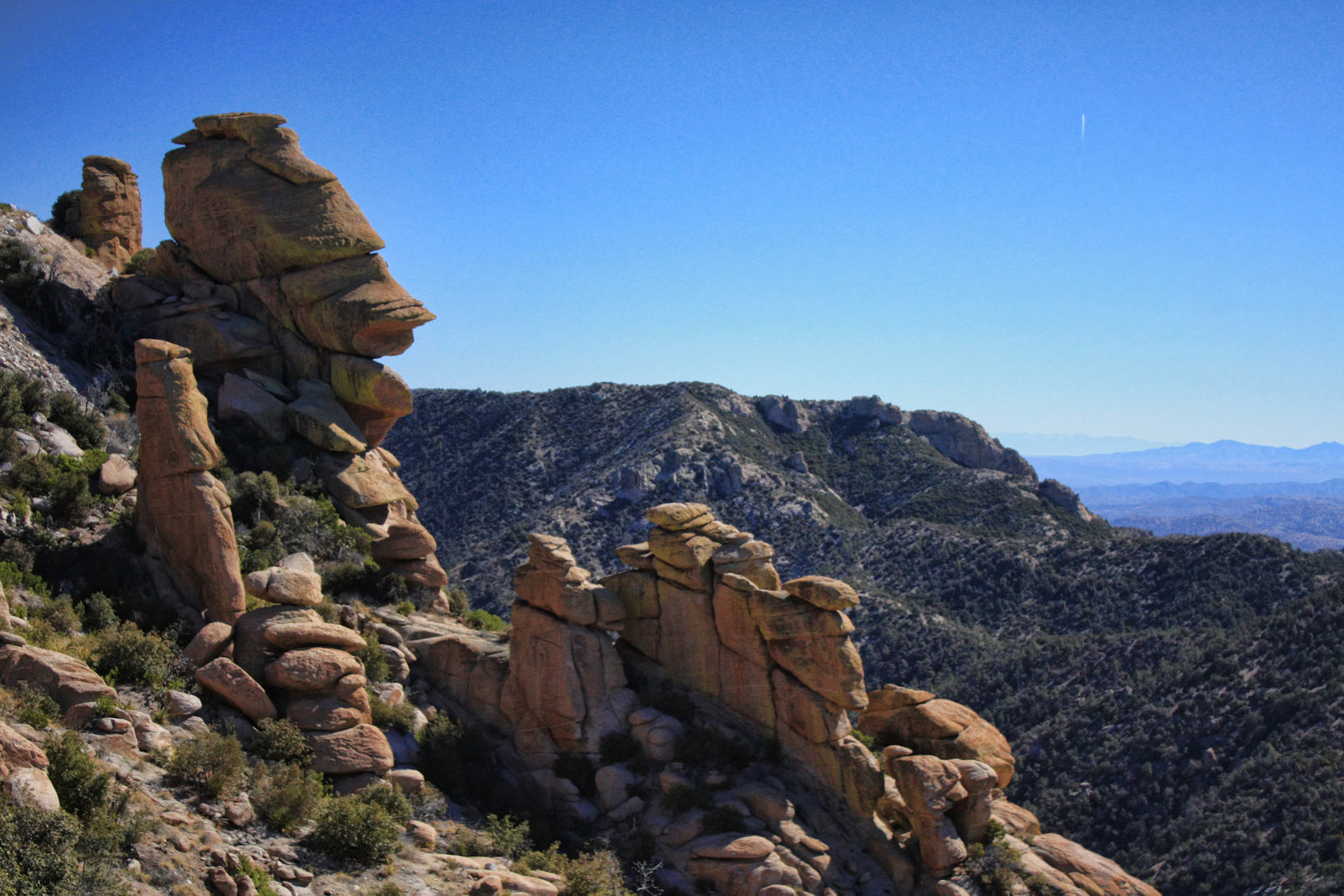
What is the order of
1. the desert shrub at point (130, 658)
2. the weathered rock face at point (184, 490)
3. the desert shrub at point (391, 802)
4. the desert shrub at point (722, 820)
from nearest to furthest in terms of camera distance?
the desert shrub at point (130, 658)
the desert shrub at point (391, 802)
the desert shrub at point (722, 820)
the weathered rock face at point (184, 490)

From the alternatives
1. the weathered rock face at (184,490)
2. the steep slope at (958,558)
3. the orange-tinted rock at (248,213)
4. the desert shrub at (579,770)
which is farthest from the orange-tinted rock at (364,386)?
the steep slope at (958,558)

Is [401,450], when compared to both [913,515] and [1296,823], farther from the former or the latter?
[1296,823]

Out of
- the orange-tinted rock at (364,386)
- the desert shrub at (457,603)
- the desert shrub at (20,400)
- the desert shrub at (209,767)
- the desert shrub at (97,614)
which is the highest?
the orange-tinted rock at (364,386)

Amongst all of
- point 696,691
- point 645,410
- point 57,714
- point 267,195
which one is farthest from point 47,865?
point 645,410

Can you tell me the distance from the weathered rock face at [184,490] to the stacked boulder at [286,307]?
7516 mm

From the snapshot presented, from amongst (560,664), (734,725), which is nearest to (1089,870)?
(734,725)

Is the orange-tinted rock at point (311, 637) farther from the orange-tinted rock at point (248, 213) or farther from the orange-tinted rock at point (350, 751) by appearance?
the orange-tinted rock at point (248, 213)

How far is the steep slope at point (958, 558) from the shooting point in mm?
47906

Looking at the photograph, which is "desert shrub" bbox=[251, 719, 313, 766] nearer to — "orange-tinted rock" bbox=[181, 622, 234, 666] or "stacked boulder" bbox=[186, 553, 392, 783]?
"stacked boulder" bbox=[186, 553, 392, 783]

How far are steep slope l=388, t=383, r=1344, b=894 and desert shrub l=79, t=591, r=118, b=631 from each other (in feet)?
137

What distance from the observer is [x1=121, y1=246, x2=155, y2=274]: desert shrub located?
39688mm

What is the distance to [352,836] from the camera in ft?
67.5

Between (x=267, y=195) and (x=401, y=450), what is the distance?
71.3 meters

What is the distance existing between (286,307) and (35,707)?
20.9 m
